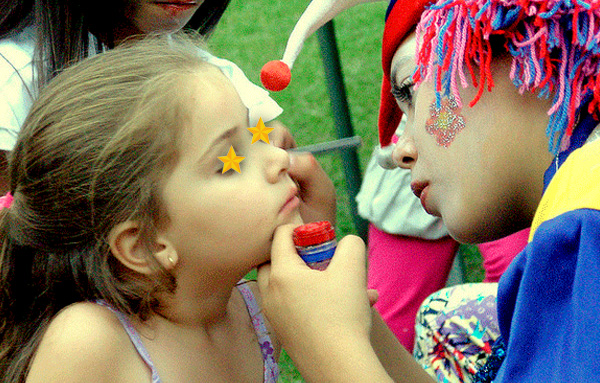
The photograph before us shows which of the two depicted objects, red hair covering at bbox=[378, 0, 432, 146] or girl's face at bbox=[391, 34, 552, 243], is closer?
girl's face at bbox=[391, 34, 552, 243]

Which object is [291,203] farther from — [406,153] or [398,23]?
[398,23]

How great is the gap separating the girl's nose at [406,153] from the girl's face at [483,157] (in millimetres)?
17

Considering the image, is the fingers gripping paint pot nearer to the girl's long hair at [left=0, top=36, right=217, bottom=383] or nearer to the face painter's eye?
the girl's long hair at [left=0, top=36, right=217, bottom=383]

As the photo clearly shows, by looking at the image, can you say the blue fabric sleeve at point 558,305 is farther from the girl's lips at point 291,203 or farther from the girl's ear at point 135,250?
the girl's ear at point 135,250

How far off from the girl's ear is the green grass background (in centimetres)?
183

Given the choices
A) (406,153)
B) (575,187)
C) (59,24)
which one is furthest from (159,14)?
(575,187)

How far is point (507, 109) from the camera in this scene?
110 cm

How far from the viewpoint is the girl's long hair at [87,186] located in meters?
1.10

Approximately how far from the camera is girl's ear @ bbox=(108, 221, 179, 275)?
112 cm

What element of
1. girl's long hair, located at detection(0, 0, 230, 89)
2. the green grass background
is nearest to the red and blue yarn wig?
girl's long hair, located at detection(0, 0, 230, 89)

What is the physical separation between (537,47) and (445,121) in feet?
0.59

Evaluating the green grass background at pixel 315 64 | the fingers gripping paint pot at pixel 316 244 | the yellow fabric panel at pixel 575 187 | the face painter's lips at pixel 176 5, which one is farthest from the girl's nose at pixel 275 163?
the green grass background at pixel 315 64

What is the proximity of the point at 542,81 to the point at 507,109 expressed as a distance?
86 millimetres

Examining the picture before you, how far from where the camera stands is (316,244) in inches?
41.7
